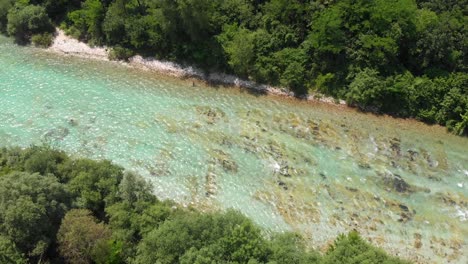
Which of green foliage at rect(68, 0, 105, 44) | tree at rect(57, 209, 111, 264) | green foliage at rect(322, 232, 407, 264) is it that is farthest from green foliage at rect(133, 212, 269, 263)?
green foliage at rect(68, 0, 105, 44)

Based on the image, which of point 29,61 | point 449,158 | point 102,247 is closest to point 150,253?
point 102,247

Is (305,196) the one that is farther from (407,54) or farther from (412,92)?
(407,54)

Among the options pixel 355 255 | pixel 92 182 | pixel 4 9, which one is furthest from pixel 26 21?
pixel 355 255

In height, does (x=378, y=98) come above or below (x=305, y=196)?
above

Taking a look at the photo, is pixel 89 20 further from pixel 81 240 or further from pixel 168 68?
pixel 81 240

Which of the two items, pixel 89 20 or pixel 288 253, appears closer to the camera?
pixel 288 253

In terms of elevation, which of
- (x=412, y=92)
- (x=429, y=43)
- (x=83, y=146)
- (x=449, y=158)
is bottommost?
(x=83, y=146)

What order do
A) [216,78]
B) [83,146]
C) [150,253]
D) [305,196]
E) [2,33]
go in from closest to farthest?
1. [150,253]
2. [305,196]
3. [83,146]
4. [216,78]
5. [2,33]

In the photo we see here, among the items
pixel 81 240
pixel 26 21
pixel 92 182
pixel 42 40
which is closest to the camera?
pixel 81 240
